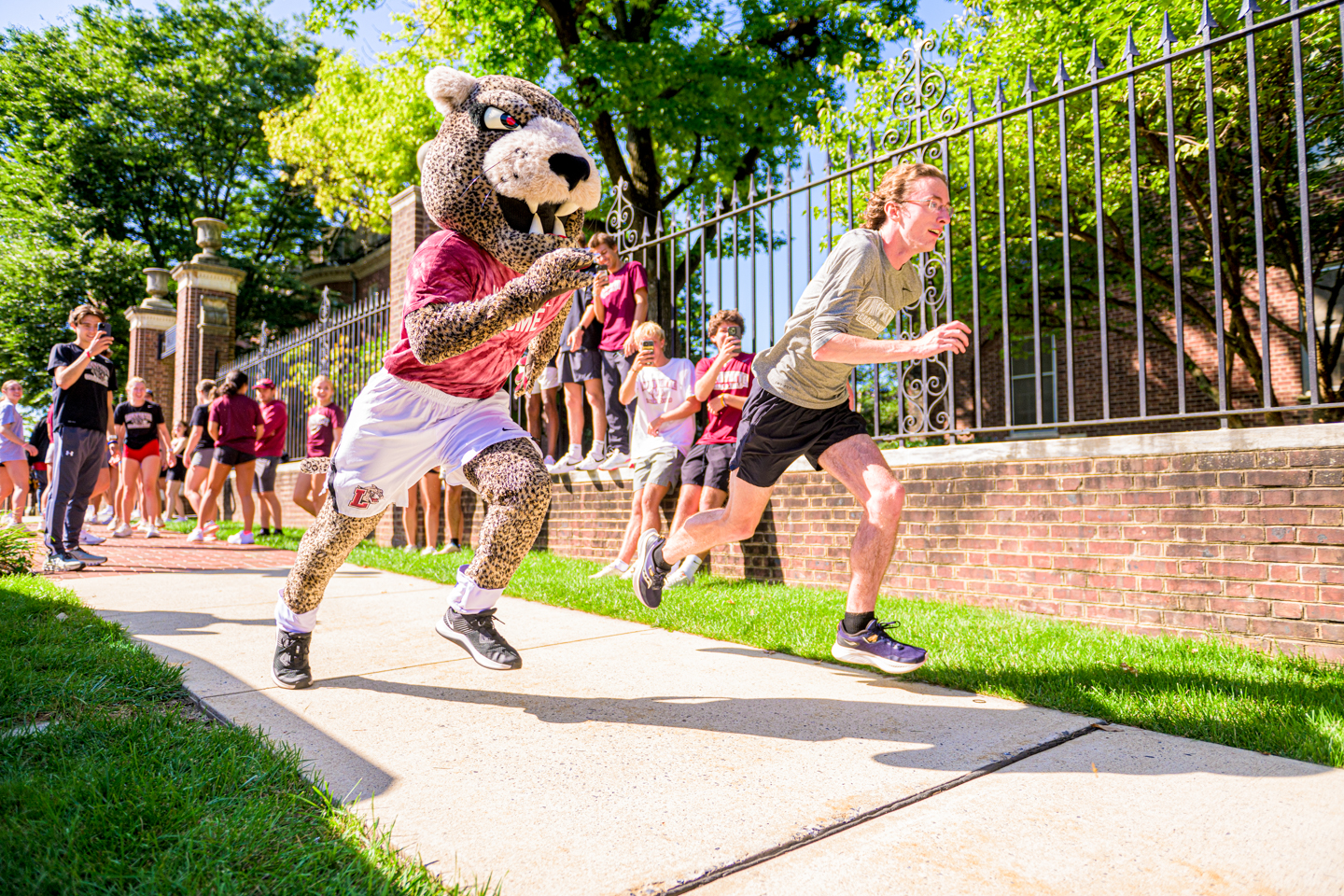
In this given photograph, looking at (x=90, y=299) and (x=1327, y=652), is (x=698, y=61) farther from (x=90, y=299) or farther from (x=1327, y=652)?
(x=90, y=299)

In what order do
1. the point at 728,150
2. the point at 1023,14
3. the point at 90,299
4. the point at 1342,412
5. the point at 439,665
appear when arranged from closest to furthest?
the point at 439,665
the point at 1342,412
the point at 1023,14
the point at 728,150
the point at 90,299

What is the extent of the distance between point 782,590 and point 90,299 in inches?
1043

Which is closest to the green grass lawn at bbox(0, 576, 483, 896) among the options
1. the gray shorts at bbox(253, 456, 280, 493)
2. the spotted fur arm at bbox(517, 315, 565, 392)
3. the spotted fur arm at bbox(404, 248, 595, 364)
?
the spotted fur arm at bbox(404, 248, 595, 364)

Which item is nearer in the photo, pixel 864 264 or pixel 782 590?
pixel 864 264

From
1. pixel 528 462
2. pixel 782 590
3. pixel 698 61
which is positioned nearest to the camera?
pixel 528 462

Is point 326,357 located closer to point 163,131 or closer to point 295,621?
point 295,621

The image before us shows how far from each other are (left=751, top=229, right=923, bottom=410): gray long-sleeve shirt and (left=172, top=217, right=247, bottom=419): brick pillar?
15605mm

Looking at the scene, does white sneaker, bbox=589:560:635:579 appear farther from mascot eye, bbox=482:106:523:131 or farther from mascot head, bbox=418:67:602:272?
mascot eye, bbox=482:106:523:131

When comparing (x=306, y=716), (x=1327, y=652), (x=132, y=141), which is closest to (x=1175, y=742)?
(x=1327, y=652)

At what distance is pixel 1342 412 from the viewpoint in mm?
10367

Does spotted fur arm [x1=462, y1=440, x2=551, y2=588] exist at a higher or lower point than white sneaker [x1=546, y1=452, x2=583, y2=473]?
lower

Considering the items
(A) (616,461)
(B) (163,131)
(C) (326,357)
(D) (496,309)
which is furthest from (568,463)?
(B) (163,131)

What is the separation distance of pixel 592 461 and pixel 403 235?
13.1ft

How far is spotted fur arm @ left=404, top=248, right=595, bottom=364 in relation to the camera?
2.72 meters
